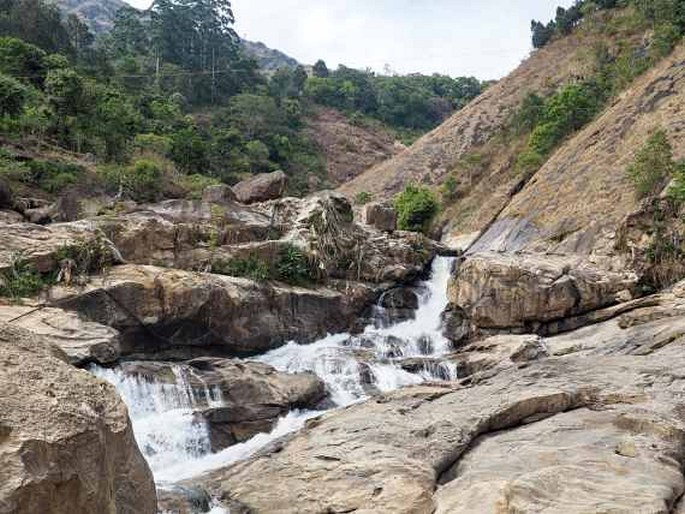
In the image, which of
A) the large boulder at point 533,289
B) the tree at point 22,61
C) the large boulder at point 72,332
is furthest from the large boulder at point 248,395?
the tree at point 22,61

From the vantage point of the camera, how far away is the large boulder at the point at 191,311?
19.2 meters

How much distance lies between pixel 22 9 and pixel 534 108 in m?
37.4

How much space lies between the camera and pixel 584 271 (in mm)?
22219

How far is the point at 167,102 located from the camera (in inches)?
2003

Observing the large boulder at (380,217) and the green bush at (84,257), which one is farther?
the large boulder at (380,217)

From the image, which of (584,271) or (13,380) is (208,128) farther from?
(13,380)

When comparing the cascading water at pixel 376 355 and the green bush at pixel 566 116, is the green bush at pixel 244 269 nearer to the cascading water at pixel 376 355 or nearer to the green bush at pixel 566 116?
the cascading water at pixel 376 355

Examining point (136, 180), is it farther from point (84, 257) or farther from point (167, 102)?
point (167, 102)

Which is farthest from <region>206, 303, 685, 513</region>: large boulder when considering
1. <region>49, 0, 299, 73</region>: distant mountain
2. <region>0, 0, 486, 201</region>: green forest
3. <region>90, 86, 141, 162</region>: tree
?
<region>49, 0, 299, 73</region>: distant mountain

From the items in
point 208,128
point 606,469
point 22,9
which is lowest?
point 606,469

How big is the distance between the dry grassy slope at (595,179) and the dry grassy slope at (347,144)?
3399cm

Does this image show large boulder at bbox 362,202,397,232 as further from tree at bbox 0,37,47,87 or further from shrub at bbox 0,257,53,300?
tree at bbox 0,37,47,87

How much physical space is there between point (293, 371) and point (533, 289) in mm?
8412

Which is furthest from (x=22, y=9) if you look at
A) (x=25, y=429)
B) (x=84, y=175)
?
(x=25, y=429)
